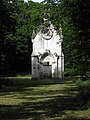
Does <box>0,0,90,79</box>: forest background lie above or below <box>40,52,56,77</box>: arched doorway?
above

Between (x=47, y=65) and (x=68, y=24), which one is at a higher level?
(x=68, y=24)

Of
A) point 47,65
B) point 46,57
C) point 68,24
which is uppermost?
point 68,24

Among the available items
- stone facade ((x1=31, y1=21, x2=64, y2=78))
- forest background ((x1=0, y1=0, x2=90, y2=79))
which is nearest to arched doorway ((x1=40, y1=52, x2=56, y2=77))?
stone facade ((x1=31, y1=21, x2=64, y2=78))

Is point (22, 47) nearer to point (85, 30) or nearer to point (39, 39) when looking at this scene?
point (39, 39)

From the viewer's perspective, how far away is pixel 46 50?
2315 inches

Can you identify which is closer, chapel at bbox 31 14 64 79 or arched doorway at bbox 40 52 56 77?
chapel at bbox 31 14 64 79

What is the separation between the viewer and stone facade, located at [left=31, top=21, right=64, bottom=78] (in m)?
58.0

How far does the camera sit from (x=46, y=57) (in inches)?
2345

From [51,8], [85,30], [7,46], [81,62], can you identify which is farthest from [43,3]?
[7,46]

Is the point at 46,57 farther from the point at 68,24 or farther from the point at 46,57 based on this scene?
the point at 68,24

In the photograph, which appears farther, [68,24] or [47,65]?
[47,65]

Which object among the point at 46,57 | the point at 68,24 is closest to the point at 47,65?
the point at 46,57

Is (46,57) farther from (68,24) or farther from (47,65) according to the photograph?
(68,24)

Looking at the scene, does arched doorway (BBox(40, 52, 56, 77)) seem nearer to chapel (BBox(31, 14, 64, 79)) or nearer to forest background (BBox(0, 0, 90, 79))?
chapel (BBox(31, 14, 64, 79))
